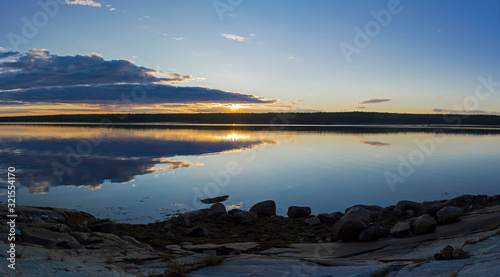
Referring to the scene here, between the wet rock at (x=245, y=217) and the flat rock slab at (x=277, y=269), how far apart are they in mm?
4840

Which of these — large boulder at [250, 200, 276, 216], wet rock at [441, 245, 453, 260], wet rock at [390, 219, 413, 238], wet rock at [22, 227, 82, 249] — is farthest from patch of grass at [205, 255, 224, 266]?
large boulder at [250, 200, 276, 216]

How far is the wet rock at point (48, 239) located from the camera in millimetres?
8326

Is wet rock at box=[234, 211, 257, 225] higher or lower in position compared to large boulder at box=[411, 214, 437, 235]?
lower

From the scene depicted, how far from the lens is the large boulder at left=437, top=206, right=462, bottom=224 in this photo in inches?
453

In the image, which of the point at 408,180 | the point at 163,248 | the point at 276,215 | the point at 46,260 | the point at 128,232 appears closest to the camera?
the point at 46,260

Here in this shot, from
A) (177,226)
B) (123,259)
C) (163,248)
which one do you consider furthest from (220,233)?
(123,259)

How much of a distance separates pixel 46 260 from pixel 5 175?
52.8 feet

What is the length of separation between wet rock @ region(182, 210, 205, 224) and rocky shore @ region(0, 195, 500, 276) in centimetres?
5

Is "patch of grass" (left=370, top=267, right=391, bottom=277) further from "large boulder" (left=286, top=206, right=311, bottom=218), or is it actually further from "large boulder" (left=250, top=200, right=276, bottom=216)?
"large boulder" (left=250, top=200, right=276, bottom=216)

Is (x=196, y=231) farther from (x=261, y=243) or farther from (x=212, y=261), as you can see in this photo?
(x=212, y=261)

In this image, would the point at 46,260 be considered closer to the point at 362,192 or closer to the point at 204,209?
the point at 204,209

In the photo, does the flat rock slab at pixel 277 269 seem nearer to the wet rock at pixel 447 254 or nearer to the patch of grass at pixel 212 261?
the patch of grass at pixel 212 261

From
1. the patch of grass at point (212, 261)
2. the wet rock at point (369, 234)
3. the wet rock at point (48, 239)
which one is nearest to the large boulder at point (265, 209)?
the wet rock at point (369, 234)

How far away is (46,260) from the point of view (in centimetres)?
699
